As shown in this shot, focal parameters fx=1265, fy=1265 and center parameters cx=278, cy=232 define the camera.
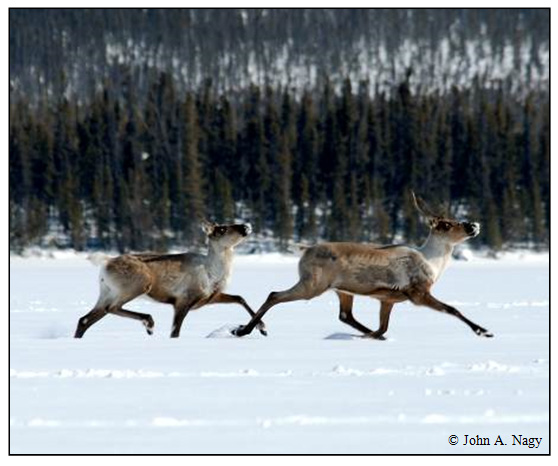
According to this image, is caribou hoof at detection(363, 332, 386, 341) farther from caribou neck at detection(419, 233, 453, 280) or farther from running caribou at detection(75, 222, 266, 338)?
running caribou at detection(75, 222, 266, 338)

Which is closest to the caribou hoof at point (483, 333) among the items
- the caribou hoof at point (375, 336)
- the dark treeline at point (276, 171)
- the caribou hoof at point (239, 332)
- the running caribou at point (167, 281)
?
the caribou hoof at point (375, 336)

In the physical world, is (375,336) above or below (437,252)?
below

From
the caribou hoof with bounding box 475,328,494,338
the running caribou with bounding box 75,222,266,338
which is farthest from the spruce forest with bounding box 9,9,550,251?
the caribou hoof with bounding box 475,328,494,338

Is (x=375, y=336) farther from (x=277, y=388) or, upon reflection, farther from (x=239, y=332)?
(x=277, y=388)

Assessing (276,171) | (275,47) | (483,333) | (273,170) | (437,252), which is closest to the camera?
(483,333)

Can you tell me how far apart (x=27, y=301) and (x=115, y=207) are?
45245mm

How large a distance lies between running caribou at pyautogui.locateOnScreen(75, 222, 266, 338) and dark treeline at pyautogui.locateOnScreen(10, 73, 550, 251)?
158 feet

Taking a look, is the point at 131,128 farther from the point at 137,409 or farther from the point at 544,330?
the point at 137,409

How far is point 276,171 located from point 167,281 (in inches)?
2249

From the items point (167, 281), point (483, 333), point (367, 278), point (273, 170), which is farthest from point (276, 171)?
point (483, 333)

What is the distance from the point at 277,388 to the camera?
→ 911cm

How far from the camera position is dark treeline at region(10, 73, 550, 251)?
65.3m

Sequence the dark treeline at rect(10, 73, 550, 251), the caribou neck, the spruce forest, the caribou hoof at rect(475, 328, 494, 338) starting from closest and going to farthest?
the caribou hoof at rect(475, 328, 494, 338)
the caribou neck
the spruce forest
the dark treeline at rect(10, 73, 550, 251)

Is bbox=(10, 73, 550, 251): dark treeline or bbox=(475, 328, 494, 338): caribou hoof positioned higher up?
bbox=(475, 328, 494, 338): caribou hoof
